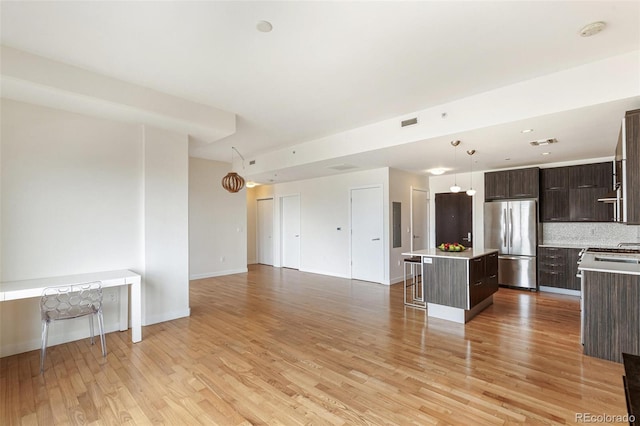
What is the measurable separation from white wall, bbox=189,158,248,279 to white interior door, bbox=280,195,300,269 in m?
1.26

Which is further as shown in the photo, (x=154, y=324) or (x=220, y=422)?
(x=154, y=324)

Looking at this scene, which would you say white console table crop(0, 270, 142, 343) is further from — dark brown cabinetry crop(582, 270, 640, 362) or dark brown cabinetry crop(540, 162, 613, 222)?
dark brown cabinetry crop(540, 162, 613, 222)

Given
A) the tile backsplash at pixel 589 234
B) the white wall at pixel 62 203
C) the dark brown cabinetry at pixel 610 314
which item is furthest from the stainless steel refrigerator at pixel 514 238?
the white wall at pixel 62 203

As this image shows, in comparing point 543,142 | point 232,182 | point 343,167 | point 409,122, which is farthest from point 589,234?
point 232,182

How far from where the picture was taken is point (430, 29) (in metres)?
2.45

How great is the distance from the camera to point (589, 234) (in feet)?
19.5

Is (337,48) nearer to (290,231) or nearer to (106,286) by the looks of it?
(106,286)

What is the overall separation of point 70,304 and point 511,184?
7692 mm

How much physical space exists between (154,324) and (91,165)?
7.40 feet

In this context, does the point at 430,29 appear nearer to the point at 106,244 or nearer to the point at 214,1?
the point at 214,1

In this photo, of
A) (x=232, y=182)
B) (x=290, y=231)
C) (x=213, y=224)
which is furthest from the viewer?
(x=290, y=231)

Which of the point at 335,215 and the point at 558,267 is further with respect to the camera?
the point at 335,215

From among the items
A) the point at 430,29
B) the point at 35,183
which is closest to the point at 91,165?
the point at 35,183

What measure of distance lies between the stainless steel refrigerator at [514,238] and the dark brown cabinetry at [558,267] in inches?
5.4
